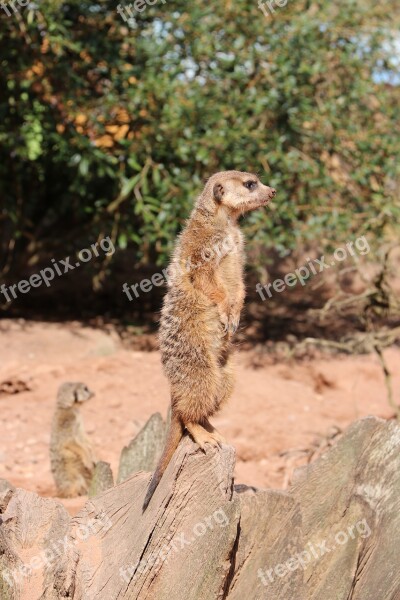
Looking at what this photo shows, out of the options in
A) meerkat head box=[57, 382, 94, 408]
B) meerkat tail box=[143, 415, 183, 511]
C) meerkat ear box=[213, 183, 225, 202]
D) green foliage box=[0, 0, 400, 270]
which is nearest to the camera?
meerkat tail box=[143, 415, 183, 511]

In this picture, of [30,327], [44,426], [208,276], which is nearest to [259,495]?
[208,276]

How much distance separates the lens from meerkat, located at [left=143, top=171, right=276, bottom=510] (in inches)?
100

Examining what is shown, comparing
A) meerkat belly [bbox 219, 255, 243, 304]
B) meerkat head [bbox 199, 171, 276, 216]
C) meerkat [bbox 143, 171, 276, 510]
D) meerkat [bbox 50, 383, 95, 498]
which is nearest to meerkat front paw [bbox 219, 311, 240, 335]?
meerkat [bbox 143, 171, 276, 510]

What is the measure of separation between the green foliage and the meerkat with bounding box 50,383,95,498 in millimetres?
2767

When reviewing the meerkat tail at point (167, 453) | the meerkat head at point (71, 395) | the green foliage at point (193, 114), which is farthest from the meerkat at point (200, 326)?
the green foliage at point (193, 114)

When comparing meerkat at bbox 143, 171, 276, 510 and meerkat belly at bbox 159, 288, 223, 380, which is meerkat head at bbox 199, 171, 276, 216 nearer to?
meerkat at bbox 143, 171, 276, 510

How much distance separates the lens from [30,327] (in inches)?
295

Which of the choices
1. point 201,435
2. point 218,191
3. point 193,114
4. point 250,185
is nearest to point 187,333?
point 201,435

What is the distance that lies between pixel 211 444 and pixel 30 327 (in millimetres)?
5328

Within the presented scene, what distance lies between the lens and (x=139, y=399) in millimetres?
6059

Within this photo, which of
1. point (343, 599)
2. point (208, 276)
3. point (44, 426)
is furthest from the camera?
point (44, 426)

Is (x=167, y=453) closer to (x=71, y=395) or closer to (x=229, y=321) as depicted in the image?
(x=229, y=321)

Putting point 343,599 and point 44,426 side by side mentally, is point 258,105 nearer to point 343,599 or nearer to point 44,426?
point 44,426

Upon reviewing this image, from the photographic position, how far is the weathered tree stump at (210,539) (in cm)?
228
